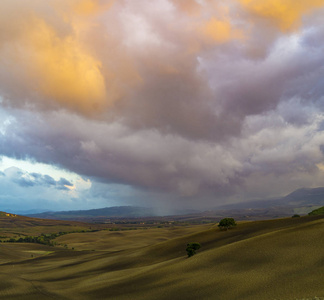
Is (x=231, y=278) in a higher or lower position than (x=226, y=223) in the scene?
lower

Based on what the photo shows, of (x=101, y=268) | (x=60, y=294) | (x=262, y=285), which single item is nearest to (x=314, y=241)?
(x=262, y=285)

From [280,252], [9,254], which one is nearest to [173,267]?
[280,252]

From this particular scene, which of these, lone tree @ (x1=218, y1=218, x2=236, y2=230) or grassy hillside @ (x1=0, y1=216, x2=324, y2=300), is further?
lone tree @ (x1=218, y1=218, x2=236, y2=230)

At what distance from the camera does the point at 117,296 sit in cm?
4272

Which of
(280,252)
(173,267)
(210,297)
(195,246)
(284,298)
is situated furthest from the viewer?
(195,246)

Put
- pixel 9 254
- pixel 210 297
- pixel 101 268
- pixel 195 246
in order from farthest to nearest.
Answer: pixel 9 254 < pixel 101 268 < pixel 195 246 < pixel 210 297

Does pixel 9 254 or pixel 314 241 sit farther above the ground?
pixel 314 241

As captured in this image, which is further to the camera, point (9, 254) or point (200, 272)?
point (9, 254)

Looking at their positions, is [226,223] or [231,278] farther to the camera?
[226,223]

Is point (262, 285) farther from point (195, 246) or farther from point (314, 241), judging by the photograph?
point (195, 246)

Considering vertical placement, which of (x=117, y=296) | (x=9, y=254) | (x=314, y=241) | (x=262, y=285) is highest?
(x=314, y=241)

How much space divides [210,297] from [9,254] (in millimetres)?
112836

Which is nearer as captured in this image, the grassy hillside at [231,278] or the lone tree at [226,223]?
the grassy hillside at [231,278]

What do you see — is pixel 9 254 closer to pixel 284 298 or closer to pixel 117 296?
pixel 117 296
